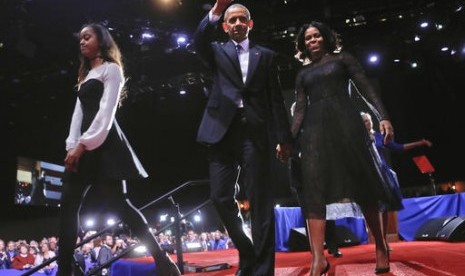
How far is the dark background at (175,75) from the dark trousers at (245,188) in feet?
26.8

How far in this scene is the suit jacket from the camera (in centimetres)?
238

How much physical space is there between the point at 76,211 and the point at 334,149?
152 centimetres

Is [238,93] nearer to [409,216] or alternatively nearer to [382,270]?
[382,270]

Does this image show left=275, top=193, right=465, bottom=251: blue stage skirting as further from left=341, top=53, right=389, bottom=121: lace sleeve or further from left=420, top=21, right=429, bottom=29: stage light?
left=420, top=21, right=429, bottom=29: stage light

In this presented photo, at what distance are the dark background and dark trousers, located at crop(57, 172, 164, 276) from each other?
7.77 metres

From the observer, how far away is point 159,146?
60.4 feet

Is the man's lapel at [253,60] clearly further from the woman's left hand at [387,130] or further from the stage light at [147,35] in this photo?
the stage light at [147,35]

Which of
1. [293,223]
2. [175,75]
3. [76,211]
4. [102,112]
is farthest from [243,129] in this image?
[175,75]

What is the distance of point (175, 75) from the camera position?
13.5 m

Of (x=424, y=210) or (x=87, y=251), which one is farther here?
(x=87, y=251)

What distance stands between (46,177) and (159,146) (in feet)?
15.1

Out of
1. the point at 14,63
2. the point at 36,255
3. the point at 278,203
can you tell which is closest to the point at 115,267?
the point at 36,255

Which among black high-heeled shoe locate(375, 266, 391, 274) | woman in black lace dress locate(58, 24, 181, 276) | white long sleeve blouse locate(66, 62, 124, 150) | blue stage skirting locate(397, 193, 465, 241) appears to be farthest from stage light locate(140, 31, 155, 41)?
black high-heeled shoe locate(375, 266, 391, 274)

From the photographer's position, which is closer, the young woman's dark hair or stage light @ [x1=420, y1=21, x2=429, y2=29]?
the young woman's dark hair
